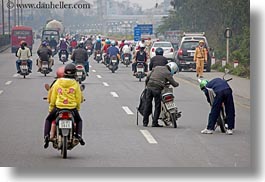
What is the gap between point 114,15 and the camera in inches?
810

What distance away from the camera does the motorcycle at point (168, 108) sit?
59.2 feet

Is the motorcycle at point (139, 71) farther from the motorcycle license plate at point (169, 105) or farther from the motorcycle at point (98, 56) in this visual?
the motorcycle license plate at point (169, 105)

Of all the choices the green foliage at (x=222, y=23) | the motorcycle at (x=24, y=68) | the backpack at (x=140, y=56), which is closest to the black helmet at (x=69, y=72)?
the green foliage at (x=222, y=23)

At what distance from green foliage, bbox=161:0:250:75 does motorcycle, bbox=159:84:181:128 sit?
996 cm

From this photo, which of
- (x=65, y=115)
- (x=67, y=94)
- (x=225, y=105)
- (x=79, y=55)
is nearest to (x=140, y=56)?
(x=79, y=55)

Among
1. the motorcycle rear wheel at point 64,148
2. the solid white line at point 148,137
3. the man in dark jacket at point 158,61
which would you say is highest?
the man in dark jacket at point 158,61

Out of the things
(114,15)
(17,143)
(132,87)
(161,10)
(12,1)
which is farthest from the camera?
(132,87)

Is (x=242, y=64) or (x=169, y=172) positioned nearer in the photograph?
(x=169, y=172)

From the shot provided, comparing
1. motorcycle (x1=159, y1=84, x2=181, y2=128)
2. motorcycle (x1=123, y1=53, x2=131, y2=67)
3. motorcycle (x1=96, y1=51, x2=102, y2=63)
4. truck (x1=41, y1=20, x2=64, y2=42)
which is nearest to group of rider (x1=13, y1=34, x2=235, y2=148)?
motorcycle (x1=159, y1=84, x2=181, y2=128)

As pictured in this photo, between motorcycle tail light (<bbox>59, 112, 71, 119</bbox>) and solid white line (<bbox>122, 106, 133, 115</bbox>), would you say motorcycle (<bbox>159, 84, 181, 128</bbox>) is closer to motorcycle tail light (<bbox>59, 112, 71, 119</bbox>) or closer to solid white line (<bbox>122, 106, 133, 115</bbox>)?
solid white line (<bbox>122, 106, 133, 115</bbox>)

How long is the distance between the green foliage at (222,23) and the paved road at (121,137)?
4.03 m

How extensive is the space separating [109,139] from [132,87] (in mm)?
13655

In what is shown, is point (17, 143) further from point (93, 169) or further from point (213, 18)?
point (213, 18)

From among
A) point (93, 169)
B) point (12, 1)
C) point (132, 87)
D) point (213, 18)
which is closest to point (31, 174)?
point (93, 169)
